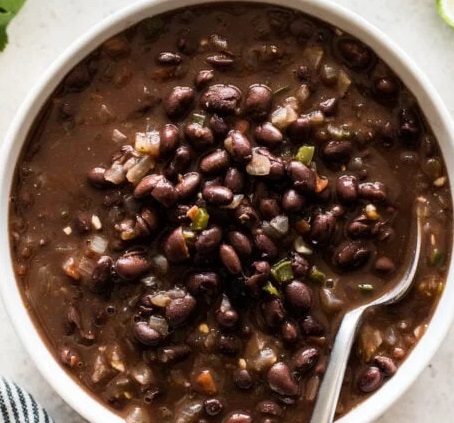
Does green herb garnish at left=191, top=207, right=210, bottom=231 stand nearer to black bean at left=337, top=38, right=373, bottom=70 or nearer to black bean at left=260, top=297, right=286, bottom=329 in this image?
black bean at left=260, top=297, right=286, bottom=329

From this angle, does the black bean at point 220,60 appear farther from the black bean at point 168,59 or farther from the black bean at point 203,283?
the black bean at point 203,283

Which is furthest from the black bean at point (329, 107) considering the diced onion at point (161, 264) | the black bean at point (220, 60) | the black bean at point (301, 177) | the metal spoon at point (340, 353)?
the diced onion at point (161, 264)

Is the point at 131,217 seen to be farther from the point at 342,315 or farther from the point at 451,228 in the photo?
Result: the point at 451,228

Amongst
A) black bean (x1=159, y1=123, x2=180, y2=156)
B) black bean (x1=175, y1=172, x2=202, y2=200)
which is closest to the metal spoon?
black bean (x1=175, y1=172, x2=202, y2=200)

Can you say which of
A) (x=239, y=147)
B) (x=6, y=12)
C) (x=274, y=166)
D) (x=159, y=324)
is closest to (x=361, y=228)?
(x=274, y=166)

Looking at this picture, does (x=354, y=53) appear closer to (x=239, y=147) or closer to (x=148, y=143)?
(x=239, y=147)
